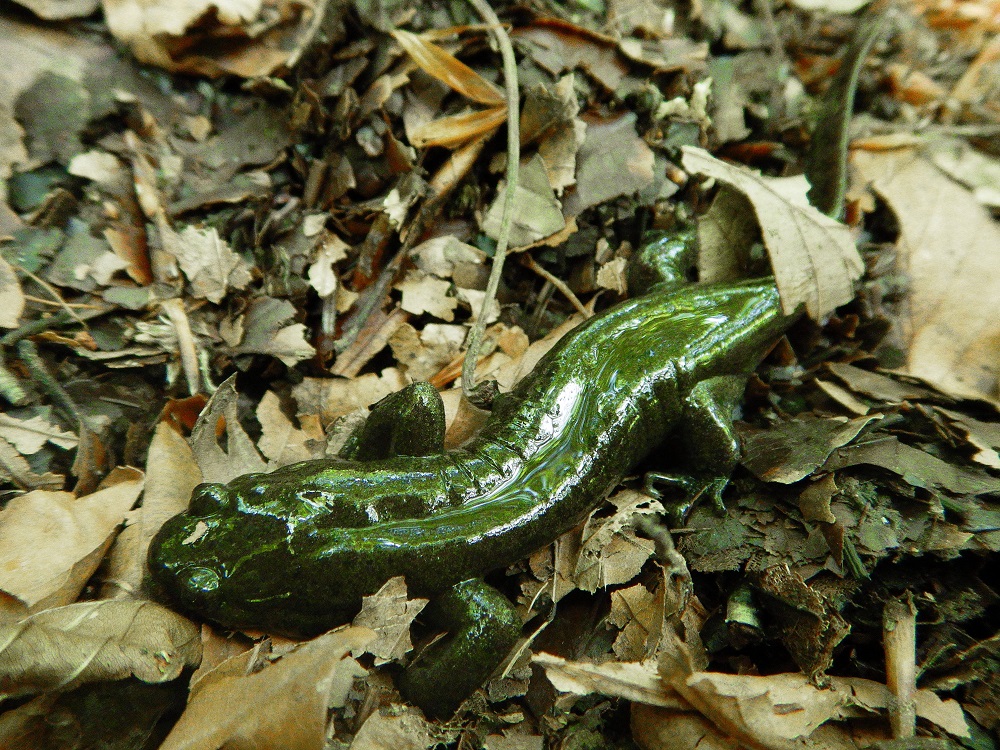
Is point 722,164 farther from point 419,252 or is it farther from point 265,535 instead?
point 265,535

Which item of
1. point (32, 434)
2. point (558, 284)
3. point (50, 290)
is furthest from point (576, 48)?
point (32, 434)

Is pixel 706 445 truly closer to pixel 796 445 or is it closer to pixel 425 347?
pixel 796 445

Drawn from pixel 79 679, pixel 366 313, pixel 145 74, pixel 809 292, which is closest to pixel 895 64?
pixel 809 292

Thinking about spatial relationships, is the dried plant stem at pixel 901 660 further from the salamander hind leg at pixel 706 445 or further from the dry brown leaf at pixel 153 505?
the dry brown leaf at pixel 153 505

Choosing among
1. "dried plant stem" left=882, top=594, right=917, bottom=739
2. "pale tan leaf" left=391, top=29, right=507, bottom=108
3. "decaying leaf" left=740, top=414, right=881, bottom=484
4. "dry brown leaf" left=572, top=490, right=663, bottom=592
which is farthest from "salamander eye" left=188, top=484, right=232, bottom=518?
"dried plant stem" left=882, top=594, right=917, bottom=739

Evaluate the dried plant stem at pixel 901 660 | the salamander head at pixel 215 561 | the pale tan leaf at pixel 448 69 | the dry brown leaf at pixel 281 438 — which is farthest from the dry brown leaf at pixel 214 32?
the dried plant stem at pixel 901 660

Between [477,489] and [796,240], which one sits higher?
[796,240]
